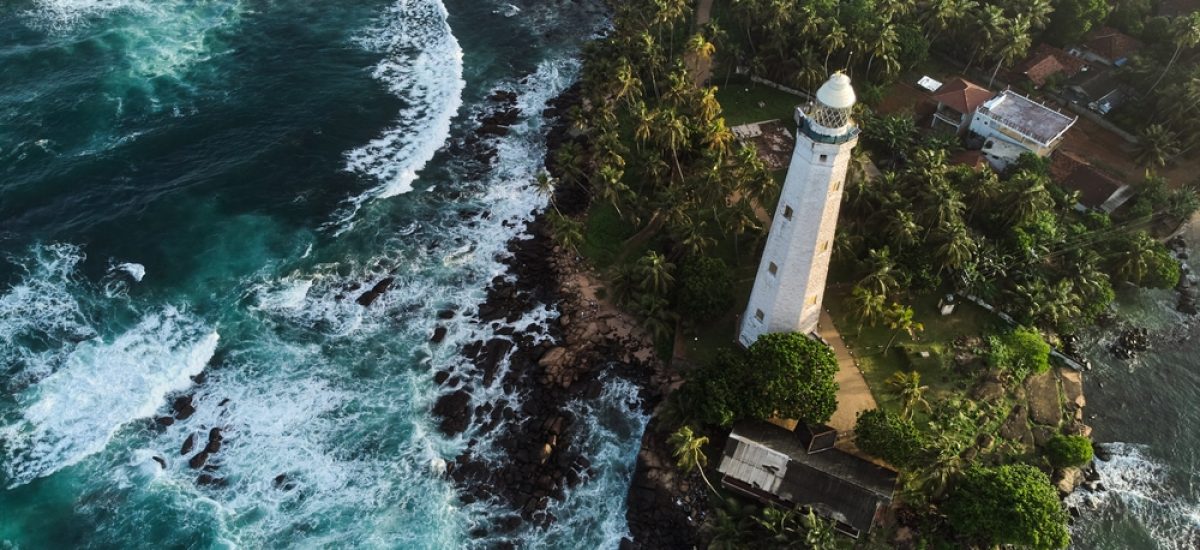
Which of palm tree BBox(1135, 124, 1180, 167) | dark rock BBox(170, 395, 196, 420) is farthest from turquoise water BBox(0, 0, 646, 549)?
palm tree BBox(1135, 124, 1180, 167)

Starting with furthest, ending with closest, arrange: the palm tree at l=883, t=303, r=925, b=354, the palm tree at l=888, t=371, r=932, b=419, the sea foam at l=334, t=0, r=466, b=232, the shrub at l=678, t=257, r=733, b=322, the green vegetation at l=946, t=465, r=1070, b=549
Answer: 1. the sea foam at l=334, t=0, r=466, b=232
2. the shrub at l=678, t=257, r=733, b=322
3. the palm tree at l=883, t=303, r=925, b=354
4. the palm tree at l=888, t=371, r=932, b=419
5. the green vegetation at l=946, t=465, r=1070, b=549

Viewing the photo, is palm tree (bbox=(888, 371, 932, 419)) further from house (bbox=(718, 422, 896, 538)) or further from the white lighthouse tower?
the white lighthouse tower

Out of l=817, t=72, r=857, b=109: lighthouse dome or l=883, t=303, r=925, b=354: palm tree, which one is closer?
l=817, t=72, r=857, b=109: lighthouse dome

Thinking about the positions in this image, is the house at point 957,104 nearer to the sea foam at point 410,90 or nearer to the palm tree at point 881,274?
the palm tree at point 881,274

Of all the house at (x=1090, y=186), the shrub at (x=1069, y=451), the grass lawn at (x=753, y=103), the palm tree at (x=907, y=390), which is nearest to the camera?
the palm tree at (x=907, y=390)

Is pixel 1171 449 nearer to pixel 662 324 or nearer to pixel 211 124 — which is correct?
pixel 662 324

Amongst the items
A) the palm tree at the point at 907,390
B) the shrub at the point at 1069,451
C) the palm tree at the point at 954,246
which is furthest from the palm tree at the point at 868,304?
the shrub at the point at 1069,451

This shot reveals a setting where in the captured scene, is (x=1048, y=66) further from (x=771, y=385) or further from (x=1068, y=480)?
(x=771, y=385)

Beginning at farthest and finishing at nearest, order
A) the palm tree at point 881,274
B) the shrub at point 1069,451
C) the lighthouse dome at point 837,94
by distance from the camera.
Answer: the palm tree at point 881,274 < the shrub at point 1069,451 < the lighthouse dome at point 837,94
